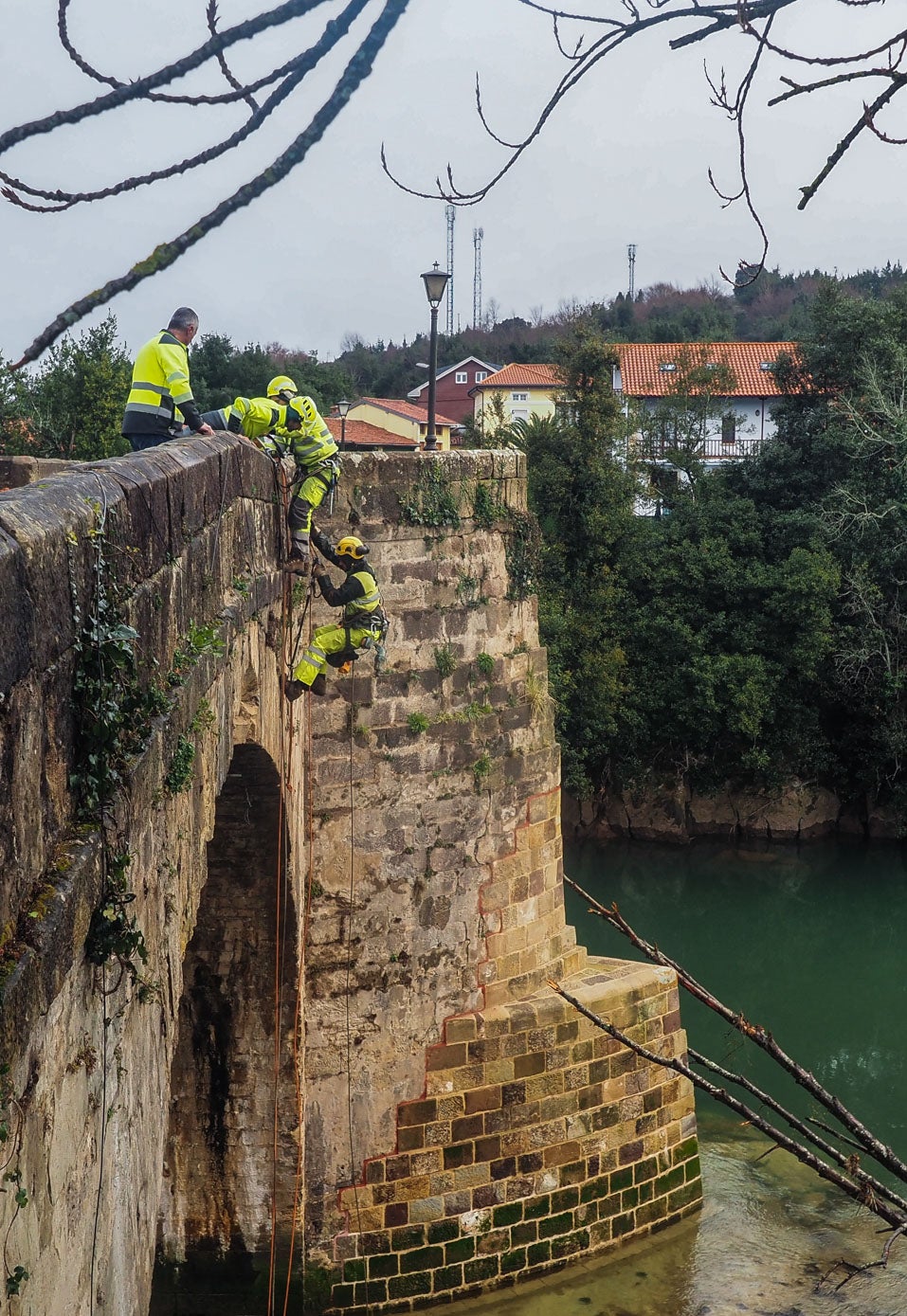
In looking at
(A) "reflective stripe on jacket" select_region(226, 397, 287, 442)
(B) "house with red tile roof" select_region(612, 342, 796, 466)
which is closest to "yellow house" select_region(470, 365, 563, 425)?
(B) "house with red tile roof" select_region(612, 342, 796, 466)

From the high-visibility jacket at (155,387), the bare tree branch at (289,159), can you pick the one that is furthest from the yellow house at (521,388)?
the bare tree branch at (289,159)

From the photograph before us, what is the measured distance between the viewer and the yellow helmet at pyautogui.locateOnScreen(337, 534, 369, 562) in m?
7.29

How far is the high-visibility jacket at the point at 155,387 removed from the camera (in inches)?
247

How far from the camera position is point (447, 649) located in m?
7.89

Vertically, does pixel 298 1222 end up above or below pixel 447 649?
below

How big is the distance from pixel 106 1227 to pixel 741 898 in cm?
1694

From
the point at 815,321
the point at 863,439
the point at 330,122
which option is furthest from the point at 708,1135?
the point at 815,321

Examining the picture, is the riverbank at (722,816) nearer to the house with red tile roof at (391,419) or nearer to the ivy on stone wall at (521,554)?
the house with red tile roof at (391,419)

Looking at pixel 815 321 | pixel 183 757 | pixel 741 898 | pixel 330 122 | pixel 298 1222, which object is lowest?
pixel 741 898

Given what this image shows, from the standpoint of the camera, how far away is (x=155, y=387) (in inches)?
250

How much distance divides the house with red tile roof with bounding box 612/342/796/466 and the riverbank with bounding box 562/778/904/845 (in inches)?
312

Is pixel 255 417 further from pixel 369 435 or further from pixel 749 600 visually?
pixel 369 435

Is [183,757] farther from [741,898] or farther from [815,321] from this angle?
[815,321]

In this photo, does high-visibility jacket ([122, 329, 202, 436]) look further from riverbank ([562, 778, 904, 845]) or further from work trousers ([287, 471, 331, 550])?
riverbank ([562, 778, 904, 845])
